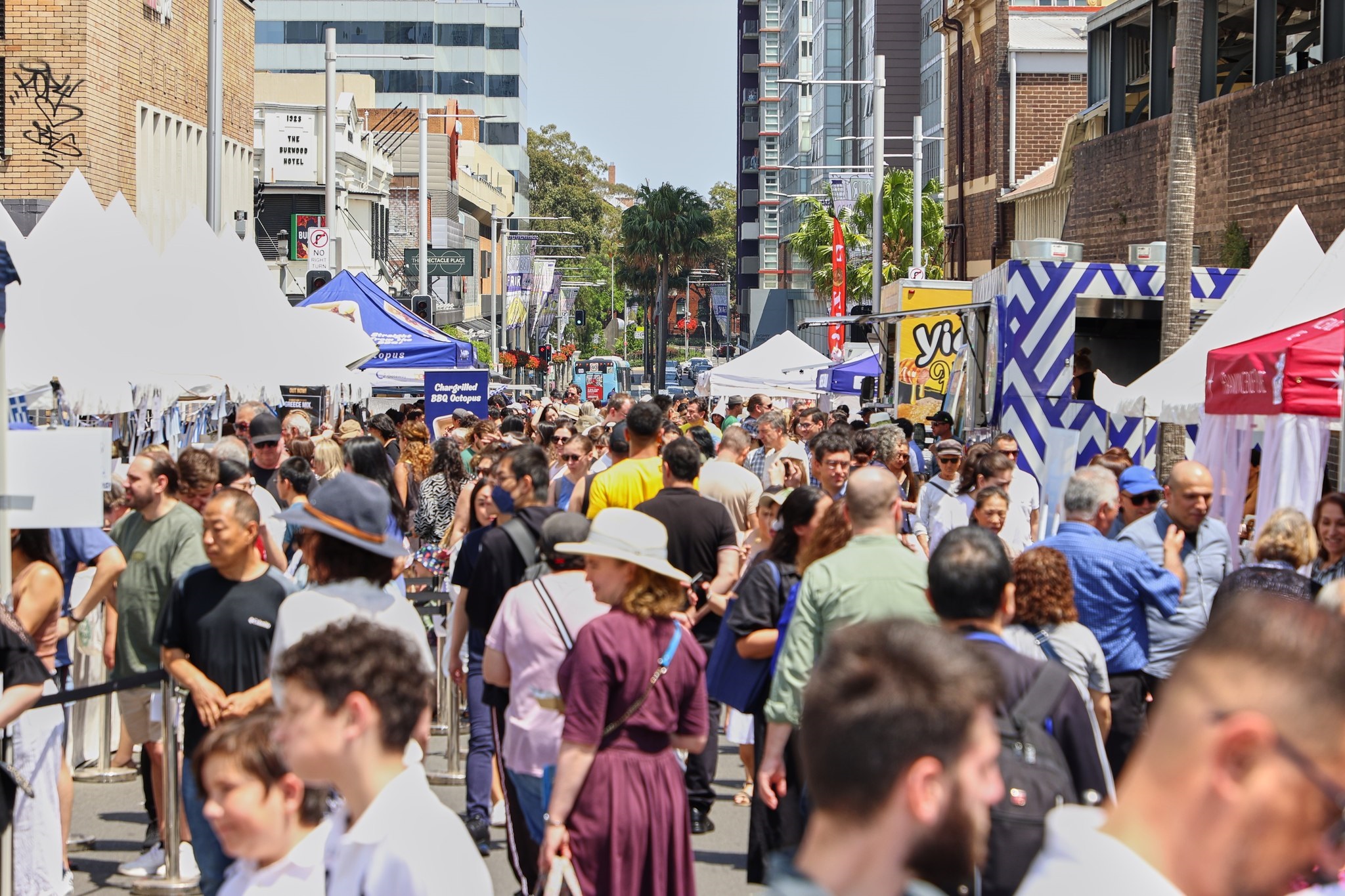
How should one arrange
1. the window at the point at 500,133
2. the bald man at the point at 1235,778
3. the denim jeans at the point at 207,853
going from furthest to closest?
the window at the point at 500,133, the denim jeans at the point at 207,853, the bald man at the point at 1235,778

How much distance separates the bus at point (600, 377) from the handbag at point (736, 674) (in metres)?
47.9

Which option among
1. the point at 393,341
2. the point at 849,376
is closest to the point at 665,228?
the point at 849,376

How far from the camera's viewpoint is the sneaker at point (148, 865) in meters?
7.38

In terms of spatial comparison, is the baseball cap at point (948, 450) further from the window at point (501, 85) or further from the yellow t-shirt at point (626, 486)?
the window at point (501, 85)

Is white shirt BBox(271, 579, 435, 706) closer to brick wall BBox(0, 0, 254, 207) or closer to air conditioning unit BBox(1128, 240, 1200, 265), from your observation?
air conditioning unit BBox(1128, 240, 1200, 265)

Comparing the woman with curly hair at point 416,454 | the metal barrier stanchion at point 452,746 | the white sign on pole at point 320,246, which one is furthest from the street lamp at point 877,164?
the metal barrier stanchion at point 452,746

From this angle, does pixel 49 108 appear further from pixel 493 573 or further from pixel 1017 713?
pixel 1017 713

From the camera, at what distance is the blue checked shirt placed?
6.86 m

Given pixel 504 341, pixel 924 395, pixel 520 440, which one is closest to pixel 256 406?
pixel 520 440

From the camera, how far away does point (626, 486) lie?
9.62 m

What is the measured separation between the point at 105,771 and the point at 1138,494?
6077 mm

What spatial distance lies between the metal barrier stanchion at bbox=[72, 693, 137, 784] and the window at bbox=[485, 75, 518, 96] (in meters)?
103

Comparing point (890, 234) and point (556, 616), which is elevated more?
point (890, 234)

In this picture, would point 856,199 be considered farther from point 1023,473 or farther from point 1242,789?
point 1242,789
